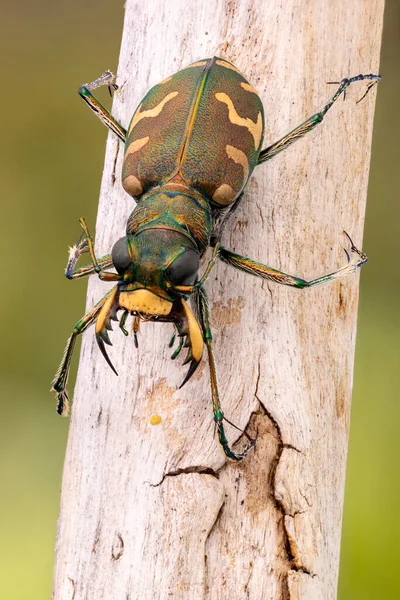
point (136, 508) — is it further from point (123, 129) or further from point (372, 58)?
point (372, 58)

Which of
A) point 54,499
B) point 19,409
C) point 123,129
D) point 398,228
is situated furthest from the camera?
point 398,228

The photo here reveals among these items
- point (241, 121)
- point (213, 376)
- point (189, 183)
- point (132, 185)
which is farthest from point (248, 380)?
point (241, 121)

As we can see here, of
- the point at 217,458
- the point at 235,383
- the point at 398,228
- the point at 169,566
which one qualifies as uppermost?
the point at 398,228

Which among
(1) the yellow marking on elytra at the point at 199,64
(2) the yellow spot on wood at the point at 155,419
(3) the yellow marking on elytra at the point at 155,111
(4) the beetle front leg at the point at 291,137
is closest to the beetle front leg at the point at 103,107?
(3) the yellow marking on elytra at the point at 155,111

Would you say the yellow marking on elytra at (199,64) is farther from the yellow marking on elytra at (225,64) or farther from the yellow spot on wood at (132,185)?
the yellow spot on wood at (132,185)

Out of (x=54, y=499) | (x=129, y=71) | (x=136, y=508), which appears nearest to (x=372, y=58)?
(x=129, y=71)

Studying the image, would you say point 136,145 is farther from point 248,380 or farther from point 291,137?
point 248,380

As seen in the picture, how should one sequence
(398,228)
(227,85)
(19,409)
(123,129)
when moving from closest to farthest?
(227,85), (123,129), (19,409), (398,228)
